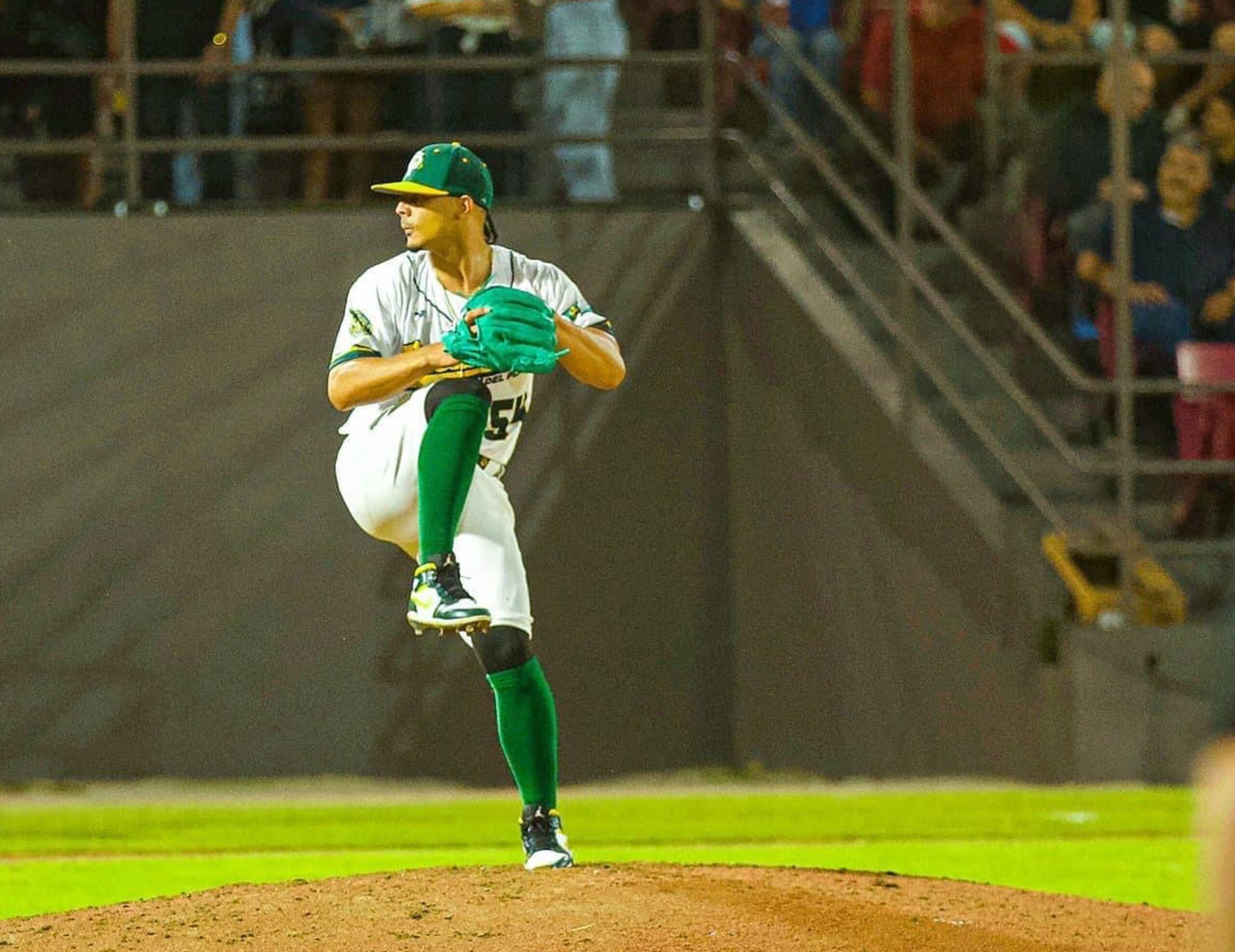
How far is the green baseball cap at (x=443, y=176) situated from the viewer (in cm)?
579

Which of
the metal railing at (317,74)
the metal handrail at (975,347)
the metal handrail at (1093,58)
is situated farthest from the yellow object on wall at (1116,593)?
the metal railing at (317,74)

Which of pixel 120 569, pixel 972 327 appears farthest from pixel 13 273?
pixel 972 327

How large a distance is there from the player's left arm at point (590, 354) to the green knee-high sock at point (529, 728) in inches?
34.2

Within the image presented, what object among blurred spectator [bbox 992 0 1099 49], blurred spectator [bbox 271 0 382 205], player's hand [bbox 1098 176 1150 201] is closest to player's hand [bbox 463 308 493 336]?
blurred spectator [bbox 271 0 382 205]

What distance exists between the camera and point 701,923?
535cm

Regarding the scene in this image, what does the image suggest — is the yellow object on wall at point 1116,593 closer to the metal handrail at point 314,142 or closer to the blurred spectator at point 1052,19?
the metal handrail at point 314,142

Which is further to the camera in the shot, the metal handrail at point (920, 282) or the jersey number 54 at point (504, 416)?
the metal handrail at point (920, 282)

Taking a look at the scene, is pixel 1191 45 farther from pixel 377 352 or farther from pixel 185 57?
pixel 377 352

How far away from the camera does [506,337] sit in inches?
213

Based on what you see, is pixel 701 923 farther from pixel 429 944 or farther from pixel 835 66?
pixel 835 66

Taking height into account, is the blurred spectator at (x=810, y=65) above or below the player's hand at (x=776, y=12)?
below

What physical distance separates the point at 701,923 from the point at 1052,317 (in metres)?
6.81

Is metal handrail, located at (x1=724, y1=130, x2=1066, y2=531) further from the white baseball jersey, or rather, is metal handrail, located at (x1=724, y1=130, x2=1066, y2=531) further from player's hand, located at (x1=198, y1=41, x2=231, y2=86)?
the white baseball jersey

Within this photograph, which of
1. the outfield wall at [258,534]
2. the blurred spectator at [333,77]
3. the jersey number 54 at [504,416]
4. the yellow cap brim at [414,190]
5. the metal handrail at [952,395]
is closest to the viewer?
the yellow cap brim at [414,190]
